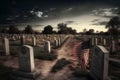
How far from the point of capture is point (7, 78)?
10.4 metres

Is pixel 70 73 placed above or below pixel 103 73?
below

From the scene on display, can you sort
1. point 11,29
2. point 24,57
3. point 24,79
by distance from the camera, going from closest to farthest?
point 24,79 < point 24,57 < point 11,29

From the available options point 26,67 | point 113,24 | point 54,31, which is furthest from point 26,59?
point 54,31

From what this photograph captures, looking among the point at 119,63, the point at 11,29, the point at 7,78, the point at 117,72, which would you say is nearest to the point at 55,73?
the point at 7,78

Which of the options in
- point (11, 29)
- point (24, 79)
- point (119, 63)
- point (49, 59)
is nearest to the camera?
point (24, 79)

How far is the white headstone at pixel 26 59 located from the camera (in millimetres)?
10453

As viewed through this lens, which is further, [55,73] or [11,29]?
[11,29]

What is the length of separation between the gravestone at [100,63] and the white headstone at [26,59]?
4519 millimetres

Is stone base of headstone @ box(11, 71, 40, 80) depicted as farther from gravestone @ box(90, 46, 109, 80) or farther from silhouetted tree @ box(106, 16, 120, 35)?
silhouetted tree @ box(106, 16, 120, 35)

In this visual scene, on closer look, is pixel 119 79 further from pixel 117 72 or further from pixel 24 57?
pixel 24 57

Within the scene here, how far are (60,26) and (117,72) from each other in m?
84.8

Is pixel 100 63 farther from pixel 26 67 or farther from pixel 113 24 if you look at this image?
pixel 113 24

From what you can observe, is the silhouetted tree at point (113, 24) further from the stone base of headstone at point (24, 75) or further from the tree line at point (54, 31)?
the stone base of headstone at point (24, 75)

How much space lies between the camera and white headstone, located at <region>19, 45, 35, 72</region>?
34.3 ft
